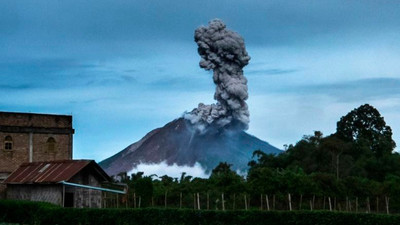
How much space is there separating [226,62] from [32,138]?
40.0 metres

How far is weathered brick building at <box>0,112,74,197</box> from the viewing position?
43562mm

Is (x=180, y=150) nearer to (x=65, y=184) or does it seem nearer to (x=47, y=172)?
(x=47, y=172)

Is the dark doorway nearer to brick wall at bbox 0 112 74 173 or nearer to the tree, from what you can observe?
brick wall at bbox 0 112 74 173

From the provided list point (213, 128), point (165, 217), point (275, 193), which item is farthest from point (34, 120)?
point (213, 128)

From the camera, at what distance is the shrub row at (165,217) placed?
24156 mm

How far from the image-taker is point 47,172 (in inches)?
1492

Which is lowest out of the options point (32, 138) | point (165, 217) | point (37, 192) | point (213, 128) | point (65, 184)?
point (165, 217)

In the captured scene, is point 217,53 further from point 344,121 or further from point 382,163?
point 382,163

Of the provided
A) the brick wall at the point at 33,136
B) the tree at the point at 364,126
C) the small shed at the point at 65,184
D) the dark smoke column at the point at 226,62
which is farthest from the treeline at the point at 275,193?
the dark smoke column at the point at 226,62

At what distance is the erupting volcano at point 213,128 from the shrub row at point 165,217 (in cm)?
4921

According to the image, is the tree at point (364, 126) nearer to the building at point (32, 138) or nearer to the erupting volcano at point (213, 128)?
the erupting volcano at point (213, 128)

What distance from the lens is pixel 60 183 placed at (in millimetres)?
35562

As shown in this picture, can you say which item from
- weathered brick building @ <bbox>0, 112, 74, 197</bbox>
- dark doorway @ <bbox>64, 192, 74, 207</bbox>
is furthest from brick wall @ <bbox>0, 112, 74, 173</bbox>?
dark doorway @ <bbox>64, 192, 74, 207</bbox>

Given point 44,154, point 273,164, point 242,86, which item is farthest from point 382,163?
point 44,154
